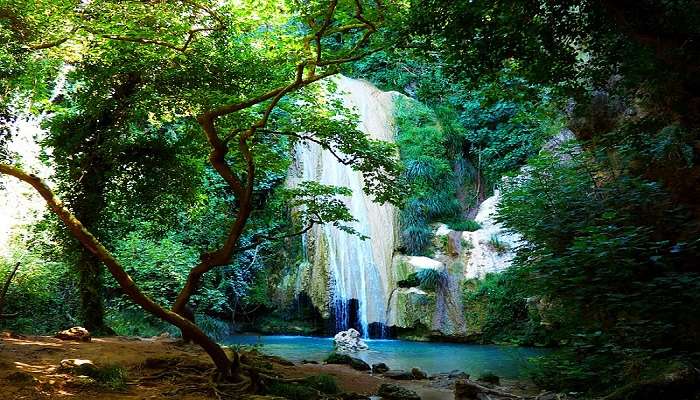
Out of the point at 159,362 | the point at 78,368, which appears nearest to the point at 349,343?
the point at 159,362

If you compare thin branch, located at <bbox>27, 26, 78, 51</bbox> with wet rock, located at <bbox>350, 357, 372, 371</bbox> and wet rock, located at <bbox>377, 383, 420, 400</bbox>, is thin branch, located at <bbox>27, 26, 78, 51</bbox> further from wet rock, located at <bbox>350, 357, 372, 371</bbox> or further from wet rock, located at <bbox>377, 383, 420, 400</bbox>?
wet rock, located at <bbox>350, 357, 372, 371</bbox>

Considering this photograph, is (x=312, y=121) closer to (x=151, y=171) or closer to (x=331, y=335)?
(x=151, y=171)

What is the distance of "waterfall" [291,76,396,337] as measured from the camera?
1681 centimetres

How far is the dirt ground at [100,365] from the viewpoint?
4.74 metres

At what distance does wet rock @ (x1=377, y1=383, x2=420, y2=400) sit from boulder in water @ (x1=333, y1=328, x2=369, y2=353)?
571 cm

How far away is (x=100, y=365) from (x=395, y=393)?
12.9 ft

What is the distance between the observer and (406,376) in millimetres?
9047

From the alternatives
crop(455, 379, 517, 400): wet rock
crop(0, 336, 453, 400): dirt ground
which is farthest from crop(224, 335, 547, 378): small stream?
crop(0, 336, 453, 400): dirt ground

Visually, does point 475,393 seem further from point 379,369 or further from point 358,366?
point 358,366

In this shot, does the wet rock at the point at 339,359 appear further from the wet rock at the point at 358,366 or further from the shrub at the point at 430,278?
the shrub at the point at 430,278

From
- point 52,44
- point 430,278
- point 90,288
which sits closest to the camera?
point 52,44

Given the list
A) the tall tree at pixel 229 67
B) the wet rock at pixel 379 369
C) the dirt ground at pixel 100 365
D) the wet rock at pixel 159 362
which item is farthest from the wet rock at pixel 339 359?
the wet rock at pixel 159 362

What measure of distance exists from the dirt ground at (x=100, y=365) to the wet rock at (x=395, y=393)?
0.75ft

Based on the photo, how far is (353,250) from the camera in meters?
17.8
